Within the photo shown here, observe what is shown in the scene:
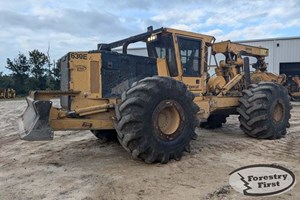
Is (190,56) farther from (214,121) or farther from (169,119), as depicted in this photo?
(214,121)

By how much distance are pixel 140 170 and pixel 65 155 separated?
6.42ft

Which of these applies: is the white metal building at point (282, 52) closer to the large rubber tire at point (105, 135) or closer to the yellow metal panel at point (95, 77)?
the large rubber tire at point (105, 135)

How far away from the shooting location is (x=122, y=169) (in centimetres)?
554

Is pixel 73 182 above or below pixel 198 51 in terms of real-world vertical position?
below

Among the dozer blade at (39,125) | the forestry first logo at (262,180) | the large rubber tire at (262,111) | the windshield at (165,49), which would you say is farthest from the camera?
the large rubber tire at (262,111)

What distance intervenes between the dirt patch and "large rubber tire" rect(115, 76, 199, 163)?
0.28 m

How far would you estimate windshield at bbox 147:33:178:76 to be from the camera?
7113 mm

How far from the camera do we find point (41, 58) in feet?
143

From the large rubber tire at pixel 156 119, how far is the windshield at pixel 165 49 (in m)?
1.18

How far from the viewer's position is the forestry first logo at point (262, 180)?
4.43 meters

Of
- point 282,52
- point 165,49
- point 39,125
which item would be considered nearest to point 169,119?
point 165,49

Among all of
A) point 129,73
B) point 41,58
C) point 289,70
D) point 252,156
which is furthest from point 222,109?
point 41,58

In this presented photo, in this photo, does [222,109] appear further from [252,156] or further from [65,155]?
[65,155]

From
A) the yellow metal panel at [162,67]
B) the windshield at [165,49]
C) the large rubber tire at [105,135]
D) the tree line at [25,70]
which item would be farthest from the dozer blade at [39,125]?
the tree line at [25,70]
